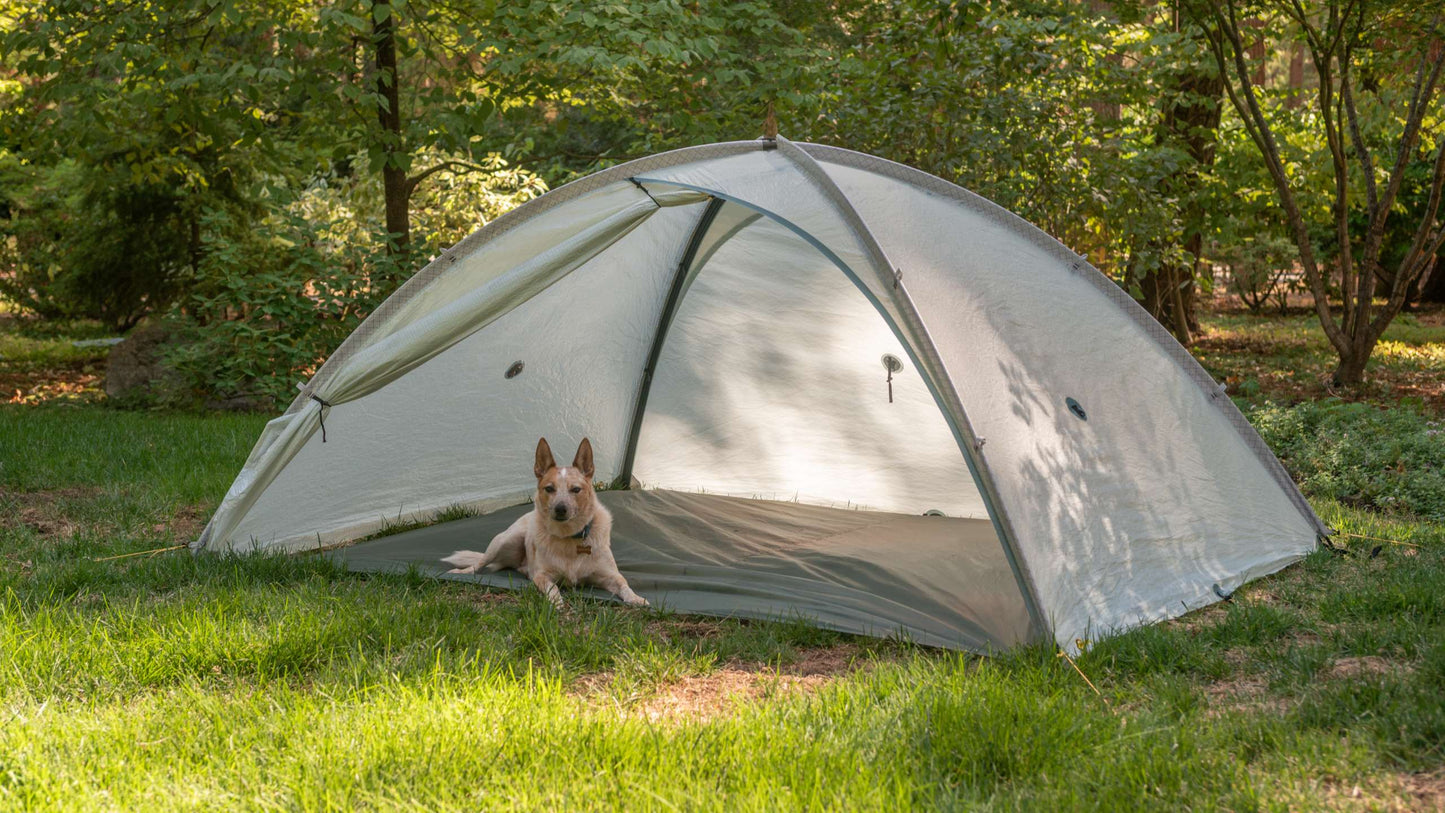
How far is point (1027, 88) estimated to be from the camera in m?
8.08

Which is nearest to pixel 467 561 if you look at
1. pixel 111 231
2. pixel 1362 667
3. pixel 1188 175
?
pixel 1362 667

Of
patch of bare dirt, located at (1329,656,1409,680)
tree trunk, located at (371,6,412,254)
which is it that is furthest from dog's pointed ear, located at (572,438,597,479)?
tree trunk, located at (371,6,412,254)

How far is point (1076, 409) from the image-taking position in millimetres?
3834

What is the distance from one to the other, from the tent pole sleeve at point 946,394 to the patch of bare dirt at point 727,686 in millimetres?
541

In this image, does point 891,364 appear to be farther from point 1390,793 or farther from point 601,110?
point 601,110

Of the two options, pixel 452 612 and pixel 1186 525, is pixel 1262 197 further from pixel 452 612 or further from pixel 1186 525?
pixel 452 612

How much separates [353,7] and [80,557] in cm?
406

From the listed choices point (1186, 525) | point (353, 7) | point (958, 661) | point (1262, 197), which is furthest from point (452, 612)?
point (1262, 197)

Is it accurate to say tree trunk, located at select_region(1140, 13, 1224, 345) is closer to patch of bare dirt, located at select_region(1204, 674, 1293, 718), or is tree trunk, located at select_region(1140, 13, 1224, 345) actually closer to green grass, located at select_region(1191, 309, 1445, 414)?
green grass, located at select_region(1191, 309, 1445, 414)

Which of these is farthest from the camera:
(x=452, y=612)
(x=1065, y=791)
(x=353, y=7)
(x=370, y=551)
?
(x=353, y=7)

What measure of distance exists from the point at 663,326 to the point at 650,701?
2.82 m

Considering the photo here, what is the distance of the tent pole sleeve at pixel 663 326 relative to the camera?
5297 mm

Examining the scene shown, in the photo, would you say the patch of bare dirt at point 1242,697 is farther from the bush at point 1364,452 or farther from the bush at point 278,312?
the bush at point 278,312

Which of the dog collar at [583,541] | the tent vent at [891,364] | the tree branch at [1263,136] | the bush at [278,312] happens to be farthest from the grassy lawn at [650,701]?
the tree branch at [1263,136]
